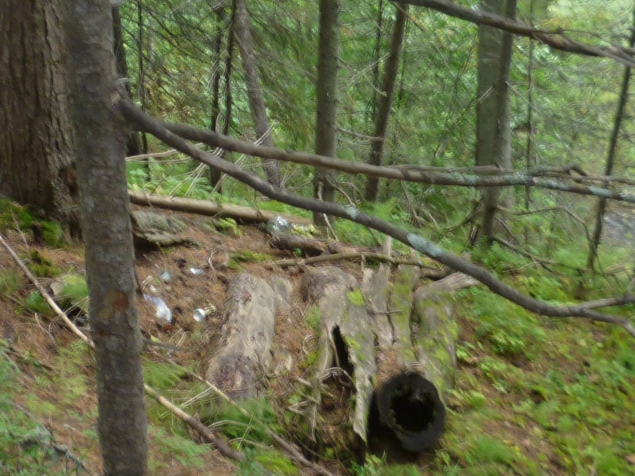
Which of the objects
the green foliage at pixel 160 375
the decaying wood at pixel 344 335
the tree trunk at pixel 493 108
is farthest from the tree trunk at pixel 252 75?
the green foliage at pixel 160 375

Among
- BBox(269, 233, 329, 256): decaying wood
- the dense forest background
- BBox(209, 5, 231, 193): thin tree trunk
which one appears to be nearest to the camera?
the dense forest background

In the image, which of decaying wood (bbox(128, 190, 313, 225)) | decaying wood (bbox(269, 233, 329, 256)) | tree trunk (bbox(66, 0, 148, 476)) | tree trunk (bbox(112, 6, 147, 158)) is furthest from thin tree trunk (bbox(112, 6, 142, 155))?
tree trunk (bbox(66, 0, 148, 476))

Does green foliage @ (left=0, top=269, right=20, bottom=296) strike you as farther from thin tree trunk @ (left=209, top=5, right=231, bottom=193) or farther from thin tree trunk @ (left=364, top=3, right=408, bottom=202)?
thin tree trunk @ (left=364, top=3, right=408, bottom=202)

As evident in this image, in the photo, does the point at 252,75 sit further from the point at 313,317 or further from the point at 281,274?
the point at 313,317

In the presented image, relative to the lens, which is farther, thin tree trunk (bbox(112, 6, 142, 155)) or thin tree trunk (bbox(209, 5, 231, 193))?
thin tree trunk (bbox(209, 5, 231, 193))

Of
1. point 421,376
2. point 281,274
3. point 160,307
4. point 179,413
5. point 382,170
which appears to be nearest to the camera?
point 382,170

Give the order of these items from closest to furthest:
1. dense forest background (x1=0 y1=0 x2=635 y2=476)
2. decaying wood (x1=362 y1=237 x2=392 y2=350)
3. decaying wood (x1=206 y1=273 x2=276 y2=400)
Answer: dense forest background (x1=0 y1=0 x2=635 y2=476)
decaying wood (x1=206 y1=273 x2=276 y2=400)
decaying wood (x1=362 y1=237 x2=392 y2=350)

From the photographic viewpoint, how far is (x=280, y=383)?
4648 mm

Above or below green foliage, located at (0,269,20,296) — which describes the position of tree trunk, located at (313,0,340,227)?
above

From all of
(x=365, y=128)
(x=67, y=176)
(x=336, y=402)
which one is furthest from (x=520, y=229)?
(x=67, y=176)

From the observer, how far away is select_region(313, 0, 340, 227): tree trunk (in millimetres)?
7199

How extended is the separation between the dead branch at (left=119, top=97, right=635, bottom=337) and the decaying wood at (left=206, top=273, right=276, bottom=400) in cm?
272

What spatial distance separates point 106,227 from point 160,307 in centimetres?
308

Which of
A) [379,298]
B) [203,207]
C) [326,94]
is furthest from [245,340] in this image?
[326,94]
